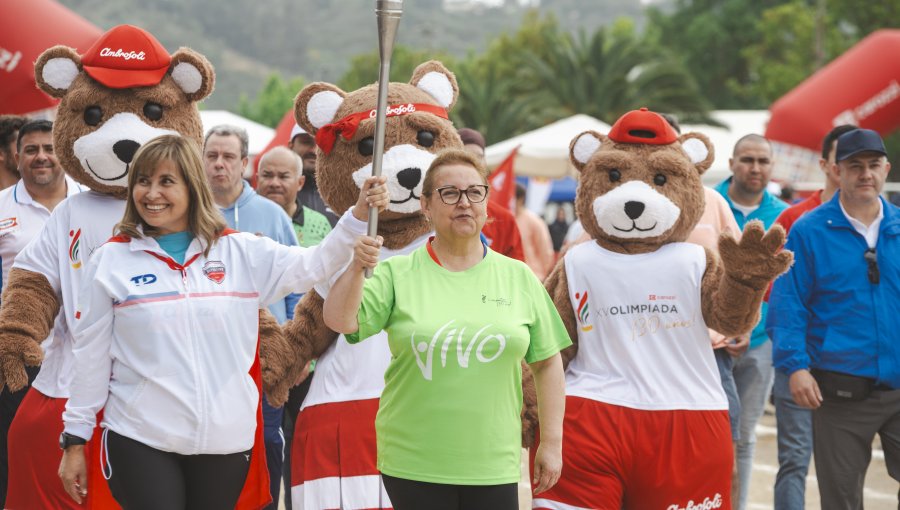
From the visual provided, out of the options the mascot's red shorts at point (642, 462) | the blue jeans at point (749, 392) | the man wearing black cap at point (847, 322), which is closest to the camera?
the mascot's red shorts at point (642, 462)

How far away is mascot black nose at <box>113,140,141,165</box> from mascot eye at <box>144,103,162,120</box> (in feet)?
0.59

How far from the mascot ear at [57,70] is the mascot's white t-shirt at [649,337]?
2.44 m

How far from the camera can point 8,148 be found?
6.31 m

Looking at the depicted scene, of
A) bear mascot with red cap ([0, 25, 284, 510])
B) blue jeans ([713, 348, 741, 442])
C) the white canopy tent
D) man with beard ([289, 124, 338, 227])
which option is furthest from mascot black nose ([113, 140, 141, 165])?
the white canopy tent

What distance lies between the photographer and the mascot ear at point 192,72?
16.0 feet

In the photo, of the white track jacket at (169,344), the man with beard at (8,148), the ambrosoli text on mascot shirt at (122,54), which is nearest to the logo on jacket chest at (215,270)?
the white track jacket at (169,344)

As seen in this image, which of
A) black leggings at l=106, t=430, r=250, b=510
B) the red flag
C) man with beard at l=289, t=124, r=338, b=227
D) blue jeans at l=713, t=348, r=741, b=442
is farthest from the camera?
the red flag

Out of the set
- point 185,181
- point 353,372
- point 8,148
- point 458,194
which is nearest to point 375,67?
point 8,148

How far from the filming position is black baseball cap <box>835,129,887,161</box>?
5.32 m

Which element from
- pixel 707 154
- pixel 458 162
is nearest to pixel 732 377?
pixel 707 154

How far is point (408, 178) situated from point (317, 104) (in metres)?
0.64

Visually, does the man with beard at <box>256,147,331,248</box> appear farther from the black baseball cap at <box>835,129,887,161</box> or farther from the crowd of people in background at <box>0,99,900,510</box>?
the black baseball cap at <box>835,129,887,161</box>

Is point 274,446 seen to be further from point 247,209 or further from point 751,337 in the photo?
point 751,337

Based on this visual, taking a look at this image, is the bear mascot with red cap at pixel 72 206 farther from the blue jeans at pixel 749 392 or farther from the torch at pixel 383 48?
the blue jeans at pixel 749 392
